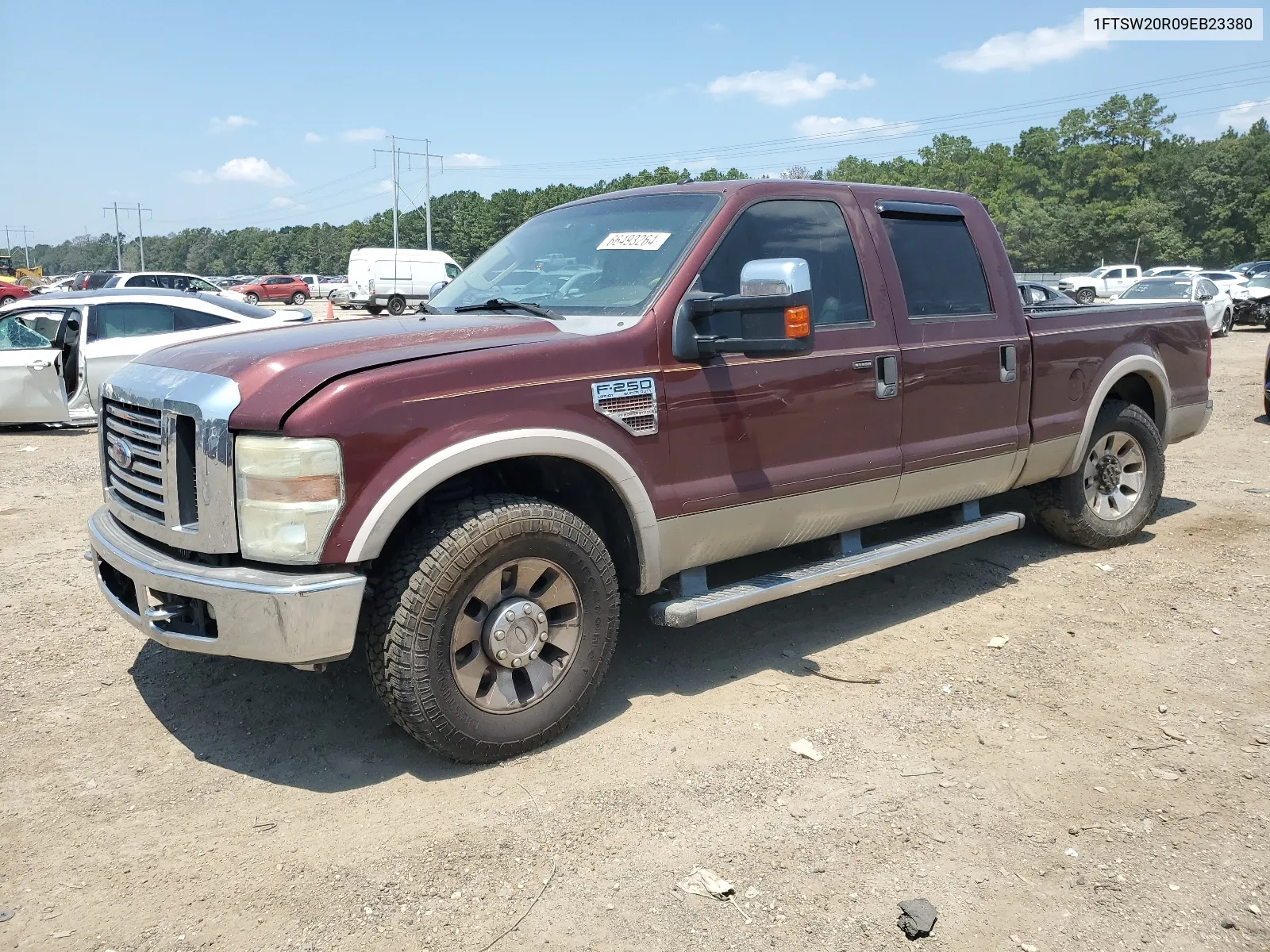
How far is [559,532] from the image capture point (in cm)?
338

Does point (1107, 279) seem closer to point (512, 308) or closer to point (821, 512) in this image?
point (821, 512)

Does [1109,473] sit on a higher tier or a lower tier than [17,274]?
lower

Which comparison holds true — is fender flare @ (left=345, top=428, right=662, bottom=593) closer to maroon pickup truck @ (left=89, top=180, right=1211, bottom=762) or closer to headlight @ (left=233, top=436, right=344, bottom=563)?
maroon pickup truck @ (left=89, top=180, right=1211, bottom=762)

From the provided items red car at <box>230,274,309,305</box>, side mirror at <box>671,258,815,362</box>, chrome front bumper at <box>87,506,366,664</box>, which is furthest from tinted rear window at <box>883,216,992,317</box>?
red car at <box>230,274,309,305</box>

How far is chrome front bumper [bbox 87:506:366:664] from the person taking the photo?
2939 mm

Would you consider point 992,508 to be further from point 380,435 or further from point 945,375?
point 380,435

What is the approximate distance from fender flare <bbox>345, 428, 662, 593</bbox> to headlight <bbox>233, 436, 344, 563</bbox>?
125mm

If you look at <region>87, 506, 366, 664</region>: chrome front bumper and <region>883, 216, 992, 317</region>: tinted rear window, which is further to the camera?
<region>883, 216, 992, 317</region>: tinted rear window

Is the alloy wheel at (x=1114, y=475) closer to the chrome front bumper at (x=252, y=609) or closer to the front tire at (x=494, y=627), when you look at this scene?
the front tire at (x=494, y=627)

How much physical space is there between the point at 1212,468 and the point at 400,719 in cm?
785

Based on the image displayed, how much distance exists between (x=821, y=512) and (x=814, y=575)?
12.2 inches

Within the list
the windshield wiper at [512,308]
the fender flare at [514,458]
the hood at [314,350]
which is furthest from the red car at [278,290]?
the fender flare at [514,458]

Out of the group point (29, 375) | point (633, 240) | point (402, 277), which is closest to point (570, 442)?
point (633, 240)

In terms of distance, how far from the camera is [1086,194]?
78.8 m
